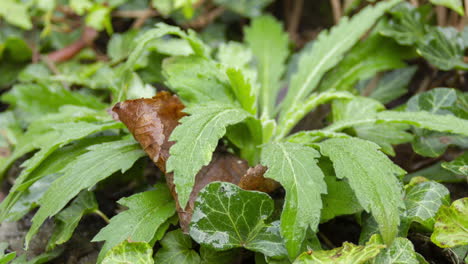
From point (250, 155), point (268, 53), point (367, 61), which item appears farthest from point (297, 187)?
point (268, 53)

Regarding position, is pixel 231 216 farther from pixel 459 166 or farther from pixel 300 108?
pixel 459 166

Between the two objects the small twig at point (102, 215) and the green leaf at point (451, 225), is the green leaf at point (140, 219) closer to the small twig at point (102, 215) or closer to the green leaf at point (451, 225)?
the small twig at point (102, 215)

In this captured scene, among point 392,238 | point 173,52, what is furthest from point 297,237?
point 173,52

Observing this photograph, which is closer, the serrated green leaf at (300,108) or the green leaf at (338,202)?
the green leaf at (338,202)

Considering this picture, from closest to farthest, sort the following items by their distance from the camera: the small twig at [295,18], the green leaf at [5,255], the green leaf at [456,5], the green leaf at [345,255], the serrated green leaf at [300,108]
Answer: the green leaf at [345,255] < the green leaf at [5,255] < the serrated green leaf at [300,108] < the green leaf at [456,5] < the small twig at [295,18]

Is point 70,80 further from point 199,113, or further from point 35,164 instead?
point 199,113

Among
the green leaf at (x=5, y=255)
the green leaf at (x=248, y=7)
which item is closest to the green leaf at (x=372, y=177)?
the green leaf at (x=5, y=255)
